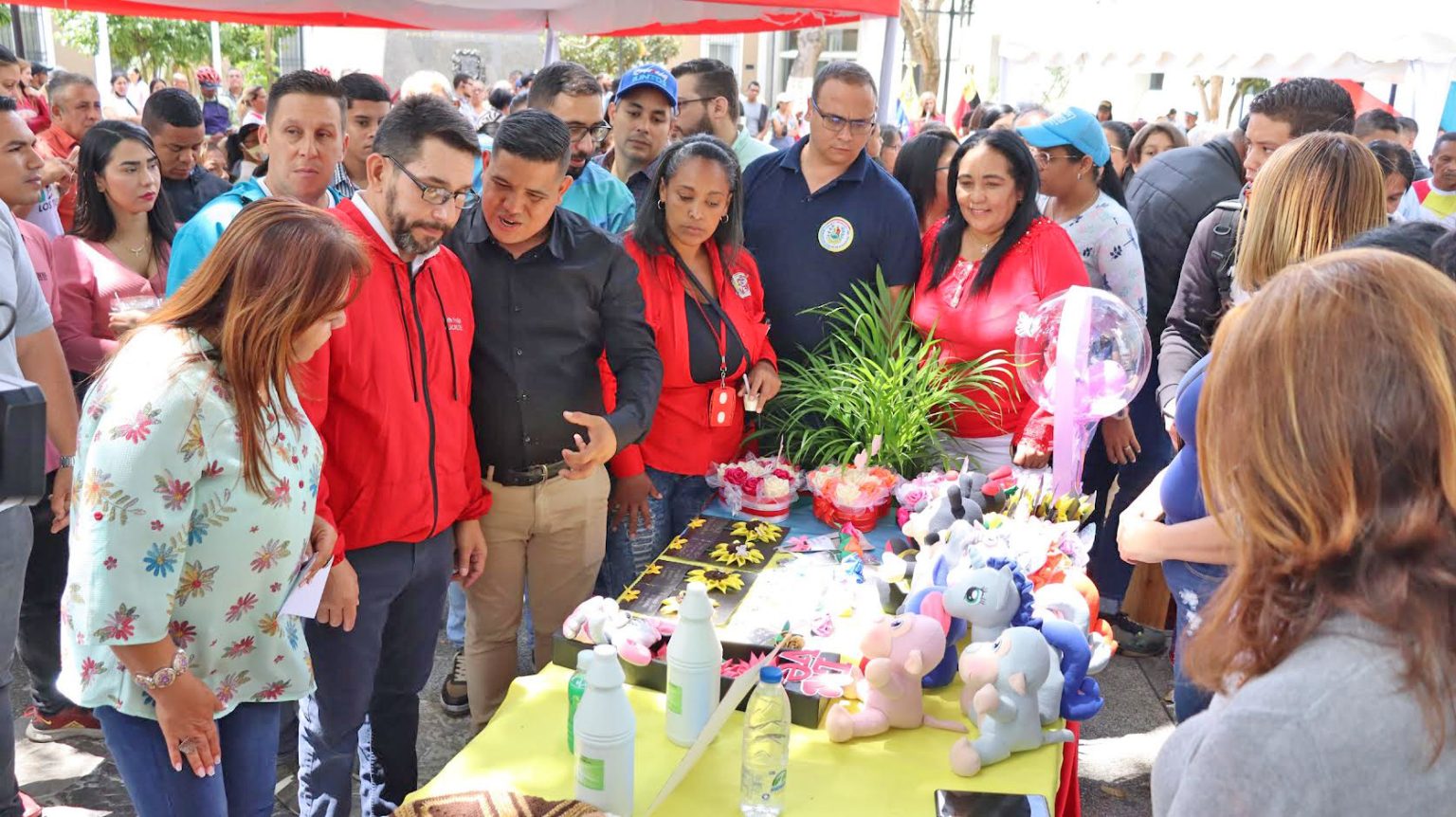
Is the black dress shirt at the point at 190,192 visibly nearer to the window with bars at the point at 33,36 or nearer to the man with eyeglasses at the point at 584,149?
the man with eyeglasses at the point at 584,149

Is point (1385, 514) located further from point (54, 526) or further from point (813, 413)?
point (54, 526)

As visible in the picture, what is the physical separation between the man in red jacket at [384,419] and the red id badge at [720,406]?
927 mm

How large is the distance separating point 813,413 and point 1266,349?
237 centimetres

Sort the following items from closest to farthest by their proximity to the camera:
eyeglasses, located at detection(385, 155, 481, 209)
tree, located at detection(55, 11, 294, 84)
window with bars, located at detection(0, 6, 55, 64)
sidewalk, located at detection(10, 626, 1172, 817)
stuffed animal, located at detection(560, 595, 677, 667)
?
stuffed animal, located at detection(560, 595, 677, 667) → eyeglasses, located at detection(385, 155, 481, 209) → sidewalk, located at detection(10, 626, 1172, 817) → tree, located at detection(55, 11, 294, 84) → window with bars, located at detection(0, 6, 55, 64)

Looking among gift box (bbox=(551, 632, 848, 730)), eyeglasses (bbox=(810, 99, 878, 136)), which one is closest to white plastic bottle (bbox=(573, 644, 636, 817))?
gift box (bbox=(551, 632, 848, 730))

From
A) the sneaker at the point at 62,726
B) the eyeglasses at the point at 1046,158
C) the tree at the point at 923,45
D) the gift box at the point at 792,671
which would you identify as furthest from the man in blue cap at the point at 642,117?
the tree at the point at 923,45

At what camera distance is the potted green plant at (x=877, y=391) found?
3.15 meters

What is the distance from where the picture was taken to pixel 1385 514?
3.07 feet

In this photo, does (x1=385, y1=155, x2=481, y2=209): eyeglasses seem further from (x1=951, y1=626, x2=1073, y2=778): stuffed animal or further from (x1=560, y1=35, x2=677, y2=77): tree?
(x1=560, y1=35, x2=677, y2=77): tree

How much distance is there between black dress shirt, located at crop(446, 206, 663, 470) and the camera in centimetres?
264

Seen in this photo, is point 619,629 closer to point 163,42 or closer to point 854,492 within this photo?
point 854,492

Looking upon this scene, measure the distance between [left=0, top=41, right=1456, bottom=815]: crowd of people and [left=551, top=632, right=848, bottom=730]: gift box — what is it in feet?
1.50

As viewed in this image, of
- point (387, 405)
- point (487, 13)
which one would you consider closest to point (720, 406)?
point (387, 405)

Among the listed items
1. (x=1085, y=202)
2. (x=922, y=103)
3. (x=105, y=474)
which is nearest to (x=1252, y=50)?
(x=922, y=103)
